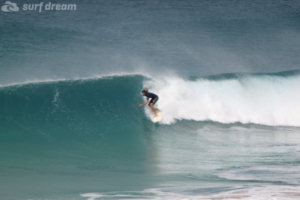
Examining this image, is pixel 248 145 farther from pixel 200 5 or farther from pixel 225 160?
pixel 200 5

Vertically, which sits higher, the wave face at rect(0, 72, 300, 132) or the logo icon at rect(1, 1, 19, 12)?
the logo icon at rect(1, 1, 19, 12)

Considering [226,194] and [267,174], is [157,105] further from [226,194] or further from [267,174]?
[226,194]

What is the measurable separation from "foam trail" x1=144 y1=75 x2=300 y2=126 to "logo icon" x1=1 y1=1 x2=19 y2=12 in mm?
10047

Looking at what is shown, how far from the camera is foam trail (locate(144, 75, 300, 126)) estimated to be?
40.8 ft

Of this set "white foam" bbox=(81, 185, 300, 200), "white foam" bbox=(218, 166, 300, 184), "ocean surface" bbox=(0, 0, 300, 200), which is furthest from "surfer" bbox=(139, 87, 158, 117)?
"white foam" bbox=(81, 185, 300, 200)

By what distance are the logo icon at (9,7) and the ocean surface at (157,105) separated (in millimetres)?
501

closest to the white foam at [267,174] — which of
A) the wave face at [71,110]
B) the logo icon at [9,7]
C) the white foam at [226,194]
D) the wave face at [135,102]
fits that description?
the white foam at [226,194]

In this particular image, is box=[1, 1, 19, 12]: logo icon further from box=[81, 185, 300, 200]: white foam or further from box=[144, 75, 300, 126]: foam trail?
box=[81, 185, 300, 200]: white foam

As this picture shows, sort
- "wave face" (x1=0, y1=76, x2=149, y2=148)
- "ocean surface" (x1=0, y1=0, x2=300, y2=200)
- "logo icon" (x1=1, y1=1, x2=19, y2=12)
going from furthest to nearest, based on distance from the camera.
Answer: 1. "logo icon" (x1=1, y1=1, x2=19, y2=12)
2. "wave face" (x1=0, y1=76, x2=149, y2=148)
3. "ocean surface" (x1=0, y1=0, x2=300, y2=200)

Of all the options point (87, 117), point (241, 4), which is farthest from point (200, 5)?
point (87, 117)

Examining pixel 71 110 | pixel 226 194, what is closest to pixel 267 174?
pixel 226 194

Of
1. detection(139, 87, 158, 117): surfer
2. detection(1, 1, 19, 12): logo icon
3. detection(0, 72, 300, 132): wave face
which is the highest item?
detection(1, 1, 19, 12): logo icon

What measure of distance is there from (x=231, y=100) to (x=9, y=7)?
12479mm

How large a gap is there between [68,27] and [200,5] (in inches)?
339
